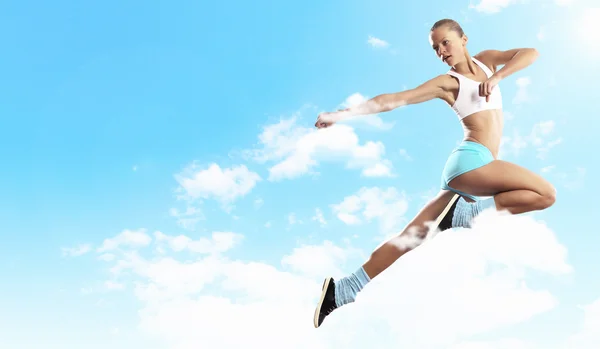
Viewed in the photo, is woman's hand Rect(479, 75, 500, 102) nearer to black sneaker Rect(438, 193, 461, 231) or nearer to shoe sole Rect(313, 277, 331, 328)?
black sneaker Rect(438, 193, 461, 231)

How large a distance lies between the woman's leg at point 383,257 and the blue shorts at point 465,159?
0.24 metres

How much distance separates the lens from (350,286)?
19.4ft

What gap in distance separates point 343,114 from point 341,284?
1742 mm

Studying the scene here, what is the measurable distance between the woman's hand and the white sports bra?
11 centimetres

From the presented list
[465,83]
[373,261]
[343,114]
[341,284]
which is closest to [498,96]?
[465,83]

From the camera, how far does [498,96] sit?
5.56 m

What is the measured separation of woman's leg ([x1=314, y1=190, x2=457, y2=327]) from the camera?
5617 millimetres

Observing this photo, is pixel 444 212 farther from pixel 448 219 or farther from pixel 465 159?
pixel 465 159

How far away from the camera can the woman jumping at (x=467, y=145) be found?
17.0 feet

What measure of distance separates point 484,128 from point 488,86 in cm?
39

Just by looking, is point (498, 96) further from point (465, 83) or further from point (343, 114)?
point (343, 114)

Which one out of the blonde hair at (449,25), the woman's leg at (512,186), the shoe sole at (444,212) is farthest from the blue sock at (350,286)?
the blonde hair at (449,25)

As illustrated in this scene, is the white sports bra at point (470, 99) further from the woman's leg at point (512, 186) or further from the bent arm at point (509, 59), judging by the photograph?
the woman's leg at point (512, 186)

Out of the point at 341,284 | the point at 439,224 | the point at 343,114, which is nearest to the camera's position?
the point at 343,114
